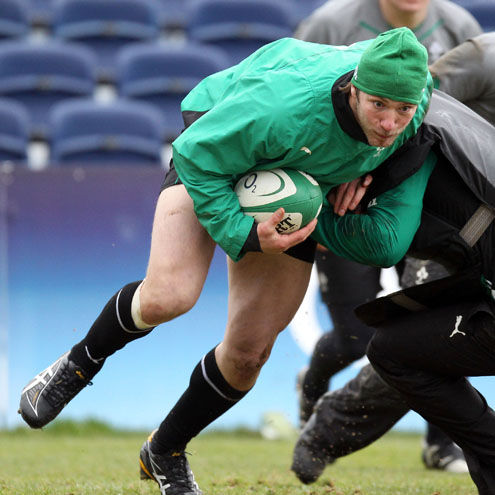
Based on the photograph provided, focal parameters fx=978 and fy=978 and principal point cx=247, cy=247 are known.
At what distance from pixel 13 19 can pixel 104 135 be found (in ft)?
6.98

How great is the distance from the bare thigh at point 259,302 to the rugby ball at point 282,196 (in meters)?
0.42

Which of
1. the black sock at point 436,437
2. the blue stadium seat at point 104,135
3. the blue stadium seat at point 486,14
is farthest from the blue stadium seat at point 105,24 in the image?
the black sock at point 436,437

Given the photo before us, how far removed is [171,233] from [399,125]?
897mm

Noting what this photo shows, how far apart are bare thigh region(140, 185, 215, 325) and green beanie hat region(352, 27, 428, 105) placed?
0.81 metres

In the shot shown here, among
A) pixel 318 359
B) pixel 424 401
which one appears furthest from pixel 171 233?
pixel 318 359

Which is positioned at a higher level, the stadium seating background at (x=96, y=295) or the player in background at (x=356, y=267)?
the player in background at (x=356, y=267)

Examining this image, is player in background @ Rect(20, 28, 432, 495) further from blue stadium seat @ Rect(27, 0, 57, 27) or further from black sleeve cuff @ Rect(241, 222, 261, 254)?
blue stadium seat @ Rect(27, 0, 57, 27)

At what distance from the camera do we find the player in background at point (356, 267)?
4.79m

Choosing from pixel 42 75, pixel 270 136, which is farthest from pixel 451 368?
pixel 42 75

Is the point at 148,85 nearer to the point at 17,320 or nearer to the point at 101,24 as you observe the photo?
the point at 101,24

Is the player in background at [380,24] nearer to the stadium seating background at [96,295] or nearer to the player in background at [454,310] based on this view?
the player in background at [454,310]

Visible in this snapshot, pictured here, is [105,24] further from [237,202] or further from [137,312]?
[237,202]

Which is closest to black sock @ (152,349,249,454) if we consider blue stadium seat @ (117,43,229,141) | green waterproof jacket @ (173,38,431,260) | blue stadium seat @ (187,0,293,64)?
green waterproof jacket @ (173,38,431,260)

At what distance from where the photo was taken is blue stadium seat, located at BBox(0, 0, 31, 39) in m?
9.09
